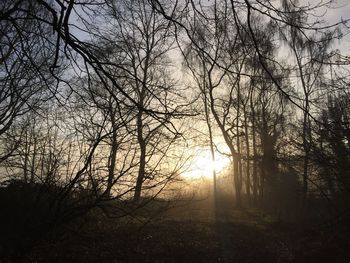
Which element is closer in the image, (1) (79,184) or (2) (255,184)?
(1) (79,184)

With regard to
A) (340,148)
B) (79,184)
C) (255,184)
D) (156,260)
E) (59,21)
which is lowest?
(156,260)

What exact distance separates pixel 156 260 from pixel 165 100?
643 centimetres

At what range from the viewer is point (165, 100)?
3467 millimetres

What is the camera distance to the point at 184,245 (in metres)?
10.6

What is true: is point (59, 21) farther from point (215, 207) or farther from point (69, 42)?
point (215, 207)

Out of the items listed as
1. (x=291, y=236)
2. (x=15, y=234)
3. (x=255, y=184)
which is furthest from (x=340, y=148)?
(x=255, y=184)

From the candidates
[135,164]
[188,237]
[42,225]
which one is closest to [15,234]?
[42,225]

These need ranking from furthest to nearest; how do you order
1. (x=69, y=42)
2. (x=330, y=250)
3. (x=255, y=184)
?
(x=255, y=184) < (x=330, y=250) < (x=69, y=42)

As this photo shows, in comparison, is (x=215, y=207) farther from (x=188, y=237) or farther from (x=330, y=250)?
(x=330, y=250)

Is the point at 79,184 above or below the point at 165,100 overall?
below

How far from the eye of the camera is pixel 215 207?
21203mm

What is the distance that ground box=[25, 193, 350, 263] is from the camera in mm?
8711

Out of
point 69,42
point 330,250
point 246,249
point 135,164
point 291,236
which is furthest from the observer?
point 291,236

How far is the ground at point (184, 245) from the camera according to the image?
8.71 m
